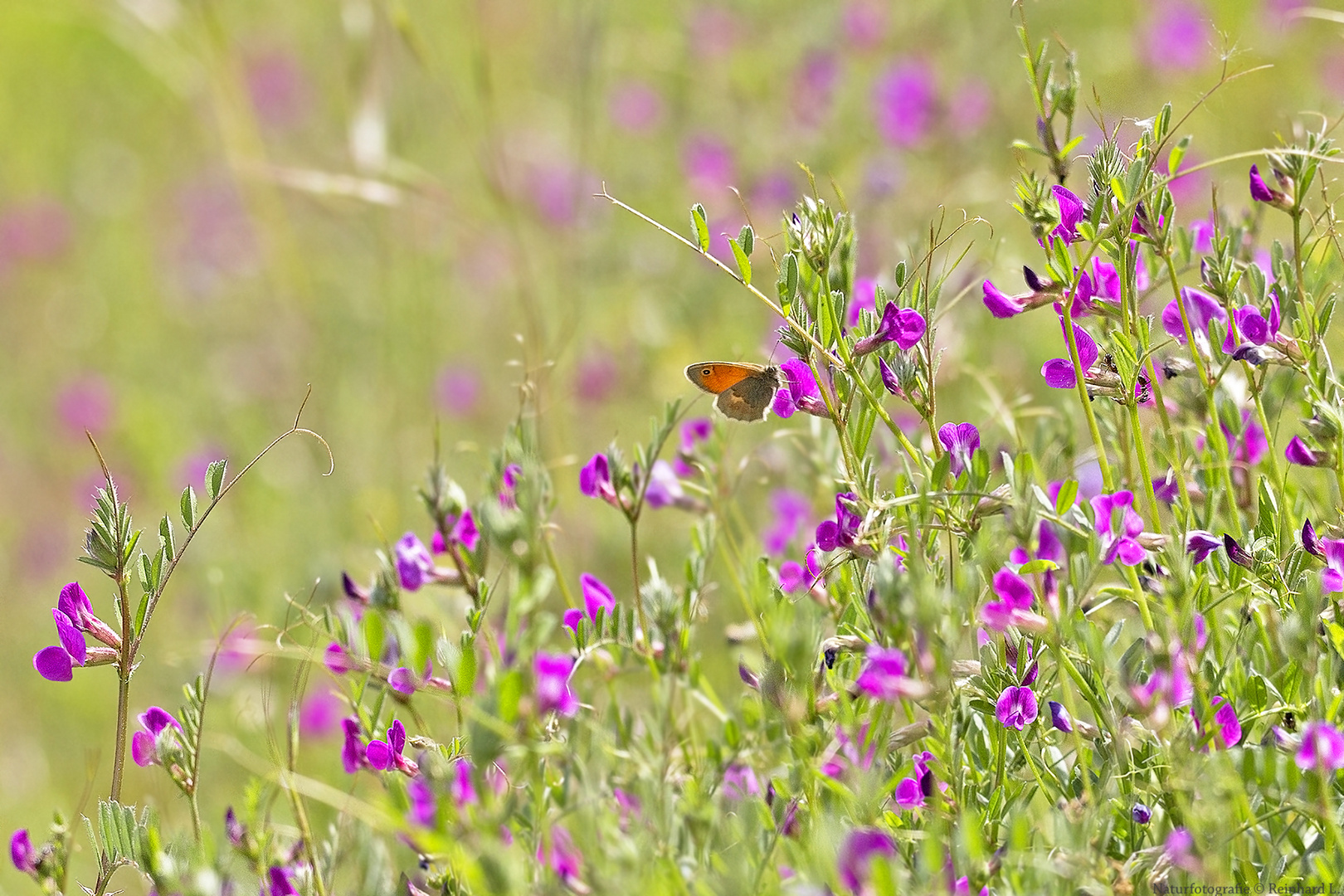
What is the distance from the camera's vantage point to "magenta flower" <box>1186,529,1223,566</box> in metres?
1.33

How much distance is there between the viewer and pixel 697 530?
1.55 metres

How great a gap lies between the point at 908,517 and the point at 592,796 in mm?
401

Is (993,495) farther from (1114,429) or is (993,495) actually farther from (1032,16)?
(1032,16)

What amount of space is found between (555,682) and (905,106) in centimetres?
308

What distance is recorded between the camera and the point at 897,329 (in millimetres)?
1350

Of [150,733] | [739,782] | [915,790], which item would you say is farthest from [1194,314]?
[150,733]

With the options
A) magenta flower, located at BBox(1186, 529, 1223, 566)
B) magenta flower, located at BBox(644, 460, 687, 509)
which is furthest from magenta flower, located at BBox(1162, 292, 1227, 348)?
magenta flower, located at BBox(644, 460, 687, 509)

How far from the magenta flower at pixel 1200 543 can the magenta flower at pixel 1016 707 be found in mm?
249

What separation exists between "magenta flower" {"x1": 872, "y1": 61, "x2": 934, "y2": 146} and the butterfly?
2.44 meters

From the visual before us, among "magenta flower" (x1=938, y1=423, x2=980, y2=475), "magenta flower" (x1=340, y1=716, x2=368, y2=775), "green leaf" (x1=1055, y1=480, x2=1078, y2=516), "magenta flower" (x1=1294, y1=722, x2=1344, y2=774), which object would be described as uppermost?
"magenta flower" (x1=938, y1=423, x2=980, y2=475)

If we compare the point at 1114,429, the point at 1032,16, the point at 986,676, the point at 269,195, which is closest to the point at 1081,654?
the point at 986,676

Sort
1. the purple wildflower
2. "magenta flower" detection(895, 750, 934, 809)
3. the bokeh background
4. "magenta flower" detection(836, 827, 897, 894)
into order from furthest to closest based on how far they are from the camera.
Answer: the bokeh background, "magenta flower" detection(895, 750, 934, 809), the purple wildflower, "magenta flower" detection(836, 827, 897, 894)

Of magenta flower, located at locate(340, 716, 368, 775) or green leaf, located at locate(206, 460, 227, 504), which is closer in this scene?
green leaf, located at locate(206, 460, 227, 504)

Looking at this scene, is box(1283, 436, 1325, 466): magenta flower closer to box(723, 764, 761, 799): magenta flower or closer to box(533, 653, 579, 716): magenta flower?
box(723, 764, 761, 799): magenta flower
